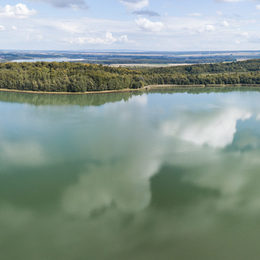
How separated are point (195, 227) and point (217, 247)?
850 millimetres

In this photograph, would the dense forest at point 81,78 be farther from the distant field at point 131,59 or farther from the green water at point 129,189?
→ the distant field at point 131,59

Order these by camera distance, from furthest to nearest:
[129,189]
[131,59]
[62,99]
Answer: [131,59], [62,99], [129,189]

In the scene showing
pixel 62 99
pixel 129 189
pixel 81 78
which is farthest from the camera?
pixel 81 78

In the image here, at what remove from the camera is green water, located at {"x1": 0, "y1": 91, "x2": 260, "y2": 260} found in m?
7.46

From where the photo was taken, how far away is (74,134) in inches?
646

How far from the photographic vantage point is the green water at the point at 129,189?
746 centimetres

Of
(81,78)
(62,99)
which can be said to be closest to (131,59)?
(81,78)

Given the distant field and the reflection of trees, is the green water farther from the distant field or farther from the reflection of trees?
the distant field

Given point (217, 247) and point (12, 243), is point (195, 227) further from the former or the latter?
point (12, 243)

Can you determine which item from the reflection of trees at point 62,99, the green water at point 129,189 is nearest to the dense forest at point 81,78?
the reflection of trees at point 62,99

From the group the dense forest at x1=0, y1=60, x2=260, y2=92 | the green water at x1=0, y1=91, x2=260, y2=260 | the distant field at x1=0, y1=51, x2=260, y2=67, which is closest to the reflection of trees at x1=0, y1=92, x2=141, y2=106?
the dense forest at x1=0, y1=60, x2=260, y2=92

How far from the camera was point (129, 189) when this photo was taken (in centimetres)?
1022

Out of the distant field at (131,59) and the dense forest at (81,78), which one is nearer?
the dense forest at (81,78)

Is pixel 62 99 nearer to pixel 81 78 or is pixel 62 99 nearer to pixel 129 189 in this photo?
pixel 81 78
